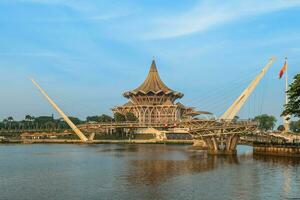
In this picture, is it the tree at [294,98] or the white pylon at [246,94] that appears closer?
the tree at [294,98]

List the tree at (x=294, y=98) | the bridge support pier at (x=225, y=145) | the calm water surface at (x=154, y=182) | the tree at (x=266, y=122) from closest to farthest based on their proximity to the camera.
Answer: the calm water surface at (x=154, y=182)
the tree at (x=294, y=98)
the bridge support pier at (x=225, y=145)
the tree at (x=266, y=122)

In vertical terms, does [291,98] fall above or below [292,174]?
above

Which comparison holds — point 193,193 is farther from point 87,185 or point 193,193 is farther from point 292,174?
point 292,174

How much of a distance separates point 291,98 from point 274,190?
35.7 metres

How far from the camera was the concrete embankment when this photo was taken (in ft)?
222

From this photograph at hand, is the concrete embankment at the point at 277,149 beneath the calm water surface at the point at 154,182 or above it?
above

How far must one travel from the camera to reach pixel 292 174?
45.8 metres

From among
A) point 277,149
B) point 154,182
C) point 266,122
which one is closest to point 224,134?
point 277,149

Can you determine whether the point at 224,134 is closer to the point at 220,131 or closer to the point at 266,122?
the point at 220,131

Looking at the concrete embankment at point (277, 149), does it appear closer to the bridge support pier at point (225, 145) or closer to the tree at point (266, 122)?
the bridge support pier at point (225, 145)

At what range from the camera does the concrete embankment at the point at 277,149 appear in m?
67.7

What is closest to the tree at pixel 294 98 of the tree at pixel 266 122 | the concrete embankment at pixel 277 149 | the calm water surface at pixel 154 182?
the concrete embankment at pixel 277 149

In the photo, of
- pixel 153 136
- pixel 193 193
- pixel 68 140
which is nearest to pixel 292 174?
pixel 193 193

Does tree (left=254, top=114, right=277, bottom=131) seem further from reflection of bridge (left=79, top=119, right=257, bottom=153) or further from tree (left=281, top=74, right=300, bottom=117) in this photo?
tree (left=281, top=74, right=300, bottom=117)
